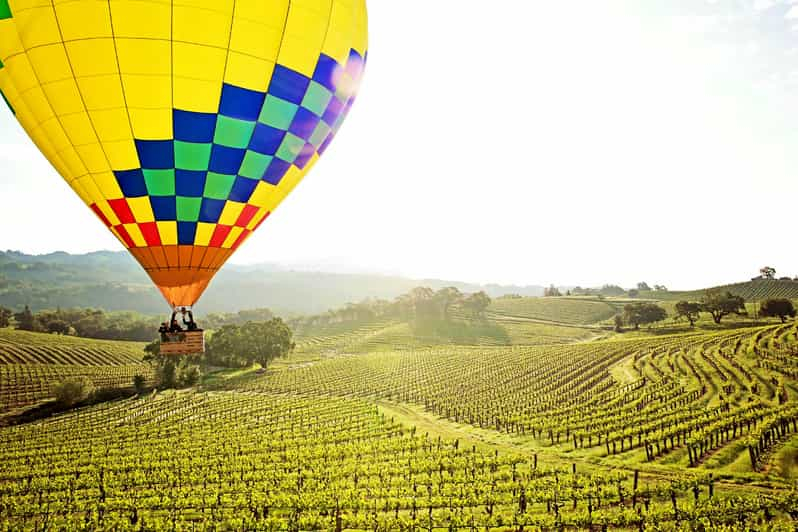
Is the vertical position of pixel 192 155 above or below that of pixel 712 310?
above

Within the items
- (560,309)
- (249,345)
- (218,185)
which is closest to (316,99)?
(218,185)

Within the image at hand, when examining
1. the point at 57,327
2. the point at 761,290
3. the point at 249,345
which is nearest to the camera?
the point at 249,345

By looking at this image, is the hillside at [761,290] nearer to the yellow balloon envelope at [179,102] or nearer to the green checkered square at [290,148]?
the green checkered square at [290,148]

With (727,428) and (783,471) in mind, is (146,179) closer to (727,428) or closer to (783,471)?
(783,471)

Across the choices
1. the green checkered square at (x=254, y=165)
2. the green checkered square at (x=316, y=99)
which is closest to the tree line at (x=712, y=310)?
the green checkered square at (x=316, y=99)

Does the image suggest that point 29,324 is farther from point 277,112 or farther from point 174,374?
point 277,112
